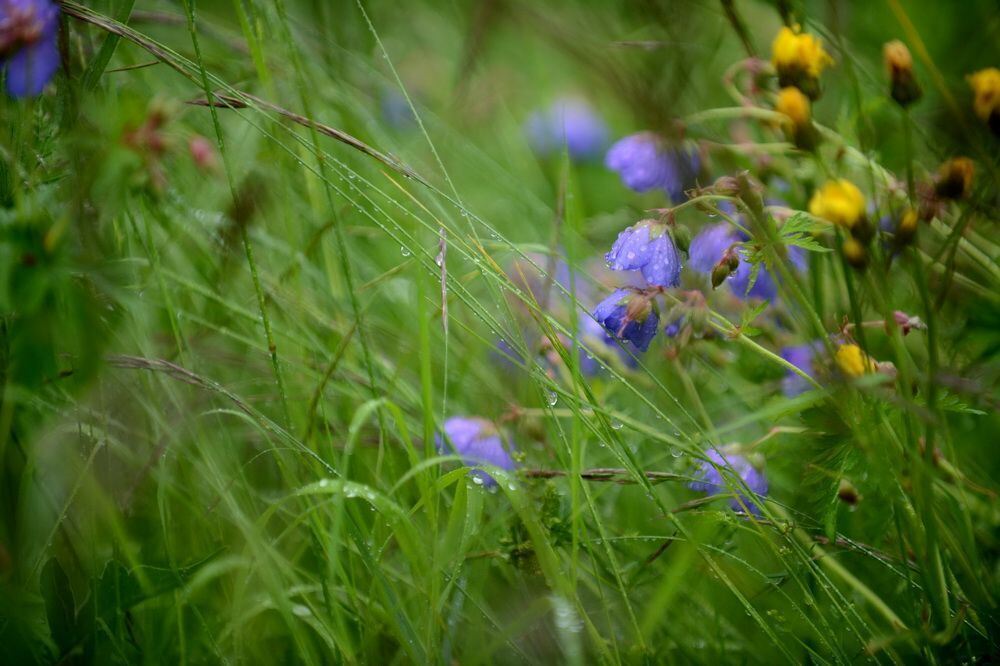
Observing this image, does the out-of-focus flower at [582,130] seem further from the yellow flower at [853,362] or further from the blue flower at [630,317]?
the yellow flower at [853,362]

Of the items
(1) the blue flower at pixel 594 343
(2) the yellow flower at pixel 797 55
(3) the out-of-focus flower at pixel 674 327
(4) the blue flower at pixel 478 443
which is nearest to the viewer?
(2) the yellow flower at pixel 797 55

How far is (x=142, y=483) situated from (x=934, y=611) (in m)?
0.92

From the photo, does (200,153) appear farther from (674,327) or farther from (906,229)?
(906,229)

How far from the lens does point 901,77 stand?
2.74ft

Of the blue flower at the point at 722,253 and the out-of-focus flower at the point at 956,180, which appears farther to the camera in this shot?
the blue flower at the point at 722,253

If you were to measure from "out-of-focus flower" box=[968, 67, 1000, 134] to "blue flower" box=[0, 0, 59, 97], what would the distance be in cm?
95

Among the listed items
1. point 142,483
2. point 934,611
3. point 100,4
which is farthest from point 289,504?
point 100,4

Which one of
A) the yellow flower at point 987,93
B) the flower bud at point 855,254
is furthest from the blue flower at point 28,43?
the yellow flower at point 987,93

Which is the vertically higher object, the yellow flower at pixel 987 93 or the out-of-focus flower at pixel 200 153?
the yellow flower at pixel 987 93

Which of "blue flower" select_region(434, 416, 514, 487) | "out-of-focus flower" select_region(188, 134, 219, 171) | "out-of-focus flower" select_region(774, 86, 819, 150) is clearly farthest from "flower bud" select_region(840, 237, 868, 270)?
"out-of-focus flower" select_region(188, 134, 219, 171)

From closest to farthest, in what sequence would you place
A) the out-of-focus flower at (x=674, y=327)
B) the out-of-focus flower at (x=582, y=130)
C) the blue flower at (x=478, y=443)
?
the out-of-focus flower at (x=674, y=327)
the blue flower at (x=478, y=443)
the out-of-focus flower at (x=582, y=130)

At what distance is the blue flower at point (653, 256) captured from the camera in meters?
0.91

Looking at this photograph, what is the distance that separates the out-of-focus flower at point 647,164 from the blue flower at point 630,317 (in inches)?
10.6

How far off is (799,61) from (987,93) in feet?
0.56
